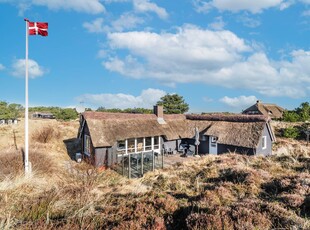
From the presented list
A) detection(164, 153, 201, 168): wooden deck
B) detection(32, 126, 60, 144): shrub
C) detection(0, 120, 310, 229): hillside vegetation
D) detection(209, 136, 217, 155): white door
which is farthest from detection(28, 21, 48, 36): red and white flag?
detection(209, 136, 217, 155): white door

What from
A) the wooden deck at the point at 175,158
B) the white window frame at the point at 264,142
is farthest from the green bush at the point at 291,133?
the wooden deck at the point at 175,158

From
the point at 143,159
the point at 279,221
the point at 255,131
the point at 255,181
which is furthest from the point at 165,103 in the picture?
the point at 279,221

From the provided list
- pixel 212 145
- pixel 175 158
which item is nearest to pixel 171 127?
pixel 175 158

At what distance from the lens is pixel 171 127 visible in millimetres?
25016

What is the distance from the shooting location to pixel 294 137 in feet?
108

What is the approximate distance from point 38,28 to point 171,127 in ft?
52.4

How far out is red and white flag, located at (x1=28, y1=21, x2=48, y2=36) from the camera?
1362 centimetres

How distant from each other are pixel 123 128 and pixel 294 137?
26.6 m

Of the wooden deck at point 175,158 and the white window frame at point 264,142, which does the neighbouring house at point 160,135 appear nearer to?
the white window frame at point 264,142

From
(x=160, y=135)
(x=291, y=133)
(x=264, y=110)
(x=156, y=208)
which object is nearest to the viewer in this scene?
(x=156, y=208)

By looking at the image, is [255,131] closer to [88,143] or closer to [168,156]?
[168,156]

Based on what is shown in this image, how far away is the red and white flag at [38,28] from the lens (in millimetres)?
13617

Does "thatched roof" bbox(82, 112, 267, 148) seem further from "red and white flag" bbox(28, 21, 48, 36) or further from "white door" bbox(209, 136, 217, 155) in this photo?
"red and white flag" bbox(28, 21, 48, 36)

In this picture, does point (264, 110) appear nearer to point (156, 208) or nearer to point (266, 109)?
point (266, 109)
